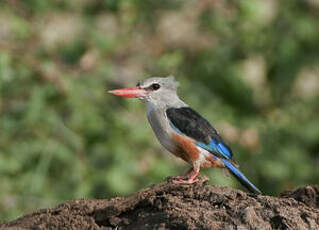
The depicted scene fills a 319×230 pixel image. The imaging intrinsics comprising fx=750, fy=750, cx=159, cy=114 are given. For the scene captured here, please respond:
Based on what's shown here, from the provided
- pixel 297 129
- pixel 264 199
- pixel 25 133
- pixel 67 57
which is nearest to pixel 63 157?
pixel 25 133

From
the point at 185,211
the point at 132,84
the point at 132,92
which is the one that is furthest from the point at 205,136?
the point at 132,84

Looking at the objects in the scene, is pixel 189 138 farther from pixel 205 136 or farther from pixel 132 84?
pixel 132 84

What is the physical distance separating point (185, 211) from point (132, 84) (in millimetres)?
Answer: 5388

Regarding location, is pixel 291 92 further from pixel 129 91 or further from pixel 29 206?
pixel 129 91

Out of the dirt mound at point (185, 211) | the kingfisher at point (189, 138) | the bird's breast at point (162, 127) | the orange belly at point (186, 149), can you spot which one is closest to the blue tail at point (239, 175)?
the kingfisher at point (189, 138)

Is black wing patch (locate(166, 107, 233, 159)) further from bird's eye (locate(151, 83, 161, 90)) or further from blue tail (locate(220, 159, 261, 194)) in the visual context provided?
bird's eye (locate(151, 83, 161, 90))

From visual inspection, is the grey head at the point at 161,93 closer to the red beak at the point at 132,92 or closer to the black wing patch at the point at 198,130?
the red beak at the point at 132,92

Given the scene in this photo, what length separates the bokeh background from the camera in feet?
25.5

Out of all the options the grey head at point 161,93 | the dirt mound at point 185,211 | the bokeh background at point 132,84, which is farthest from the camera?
the bokeh background at point 132,84

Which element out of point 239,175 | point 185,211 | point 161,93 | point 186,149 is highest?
point 161,93

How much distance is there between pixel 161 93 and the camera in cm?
529

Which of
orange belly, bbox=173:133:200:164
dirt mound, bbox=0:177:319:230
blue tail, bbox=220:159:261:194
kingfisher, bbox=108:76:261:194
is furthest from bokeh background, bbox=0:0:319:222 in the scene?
dirt mound, bbox=0:177:319:230

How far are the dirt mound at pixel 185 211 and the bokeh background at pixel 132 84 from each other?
3.51 m

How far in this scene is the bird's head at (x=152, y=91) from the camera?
5.24 m
